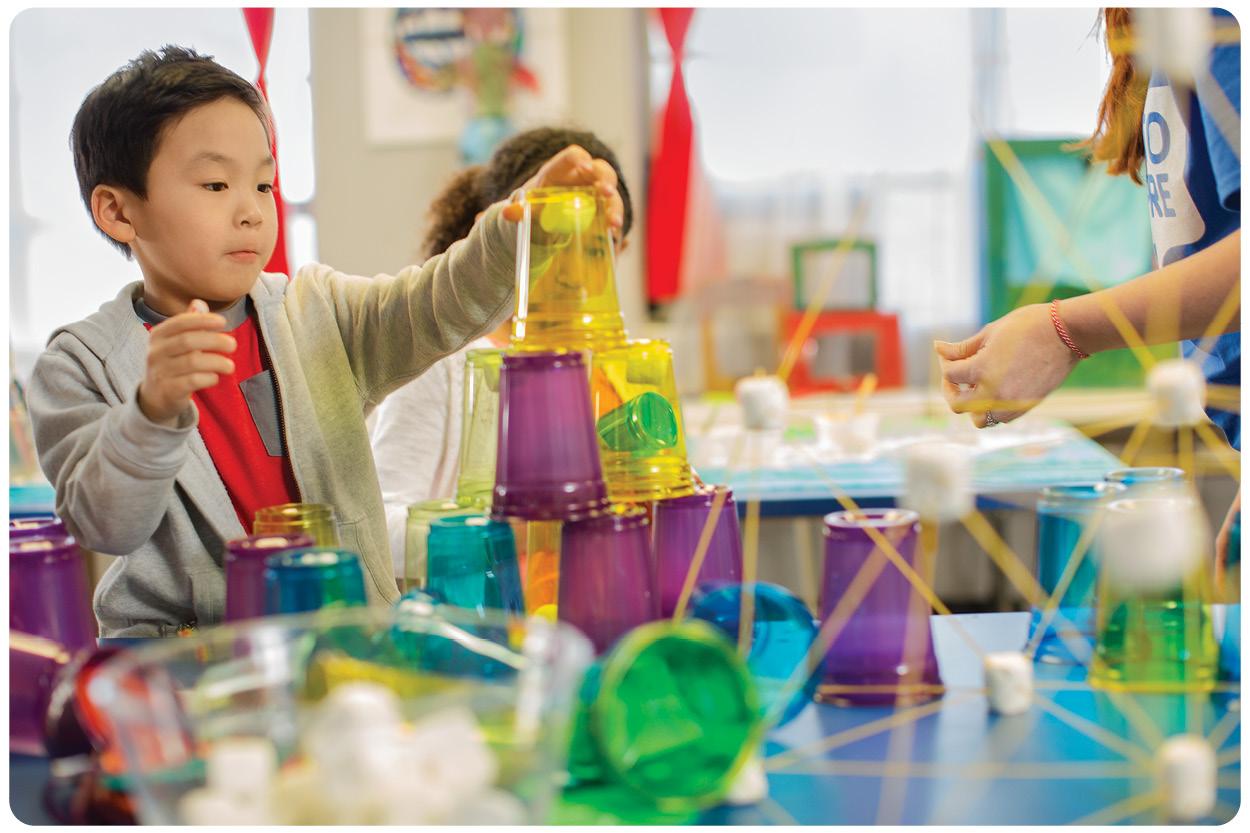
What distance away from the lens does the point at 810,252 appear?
139 inches

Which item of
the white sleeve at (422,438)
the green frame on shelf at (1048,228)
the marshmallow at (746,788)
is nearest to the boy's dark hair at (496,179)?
the white sleeve at (422,438)

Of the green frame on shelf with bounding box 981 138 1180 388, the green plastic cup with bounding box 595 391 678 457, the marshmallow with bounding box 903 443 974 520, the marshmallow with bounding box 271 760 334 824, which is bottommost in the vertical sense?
the marshmallow with bounding box 271 760 334 824

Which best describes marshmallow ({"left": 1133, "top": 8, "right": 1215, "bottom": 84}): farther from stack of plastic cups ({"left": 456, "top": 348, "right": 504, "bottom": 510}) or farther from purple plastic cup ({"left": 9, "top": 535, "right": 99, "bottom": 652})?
purple plastic cup ({"left": 9, "top": 535, "right": 99, "bottom": 652})

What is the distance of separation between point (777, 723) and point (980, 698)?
13cm

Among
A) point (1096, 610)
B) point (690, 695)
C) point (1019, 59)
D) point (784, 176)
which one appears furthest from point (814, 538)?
point (690, 695)

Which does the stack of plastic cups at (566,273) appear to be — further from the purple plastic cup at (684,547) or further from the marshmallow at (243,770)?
the marshmallow at (243,770)

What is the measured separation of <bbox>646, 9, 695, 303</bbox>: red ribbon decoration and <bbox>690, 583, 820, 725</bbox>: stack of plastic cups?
2.80 meters

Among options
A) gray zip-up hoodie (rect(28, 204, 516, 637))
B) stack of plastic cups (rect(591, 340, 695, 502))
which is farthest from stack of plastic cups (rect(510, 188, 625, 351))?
gray zip-up hoodie (rect(28, 204, 516, 637))

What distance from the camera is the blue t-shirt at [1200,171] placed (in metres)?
0.87

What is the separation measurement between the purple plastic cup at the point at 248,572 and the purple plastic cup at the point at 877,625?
327 mm

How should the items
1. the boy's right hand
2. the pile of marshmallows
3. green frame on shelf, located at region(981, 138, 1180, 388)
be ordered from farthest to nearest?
green frame on shelf, located at region(981, 138, 1180, 388), the boy's right hand, the pile of marshmallows

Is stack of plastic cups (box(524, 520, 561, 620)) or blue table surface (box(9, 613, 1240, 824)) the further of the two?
stack of plastic cups (box(524, 520, 561, 620))

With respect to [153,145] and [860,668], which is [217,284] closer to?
[153,145]

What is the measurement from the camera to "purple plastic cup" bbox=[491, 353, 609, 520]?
727 mm
